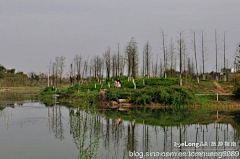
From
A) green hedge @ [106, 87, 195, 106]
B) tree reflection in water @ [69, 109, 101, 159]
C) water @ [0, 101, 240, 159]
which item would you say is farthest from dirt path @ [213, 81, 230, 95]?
tree reflection in water @ [69, 109, 101, 159]

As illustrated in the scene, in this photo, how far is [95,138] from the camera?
9.91 m

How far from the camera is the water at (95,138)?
7.79 meters

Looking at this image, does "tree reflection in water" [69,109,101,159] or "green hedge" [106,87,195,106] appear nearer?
"tree reflection in water" [69,109,101,159]

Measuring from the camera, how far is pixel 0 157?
775cm

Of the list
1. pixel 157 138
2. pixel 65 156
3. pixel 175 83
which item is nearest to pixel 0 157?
pixel 65 156

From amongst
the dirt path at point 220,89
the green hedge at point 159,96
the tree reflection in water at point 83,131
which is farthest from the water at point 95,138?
the dirt path at point 220,89

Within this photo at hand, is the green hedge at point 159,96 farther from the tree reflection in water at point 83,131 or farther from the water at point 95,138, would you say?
the tree reflection in water at point 83,131

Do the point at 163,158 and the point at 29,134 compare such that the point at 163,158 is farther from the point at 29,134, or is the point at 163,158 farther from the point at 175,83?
the point at 175,83

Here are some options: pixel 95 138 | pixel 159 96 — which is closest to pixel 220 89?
pixel 159 96

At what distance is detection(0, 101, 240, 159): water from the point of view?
7.79 meters

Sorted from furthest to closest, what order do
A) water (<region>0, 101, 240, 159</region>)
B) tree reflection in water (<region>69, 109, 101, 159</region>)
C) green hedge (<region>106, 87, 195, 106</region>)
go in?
green hedge (<region>106, 87, 195, 106</region>) → water (<region>0, 101, 240, 159</region>) → tree reflection in water (<region>69, 109, 101, 159</region>)

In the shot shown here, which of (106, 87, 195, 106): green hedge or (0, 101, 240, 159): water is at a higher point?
(106, 87, 195, 106): green hedge

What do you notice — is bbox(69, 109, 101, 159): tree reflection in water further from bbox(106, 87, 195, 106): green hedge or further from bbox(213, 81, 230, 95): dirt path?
bbox(213, 81, 230, 95): dirt path

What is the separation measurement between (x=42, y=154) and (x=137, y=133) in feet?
13.3
